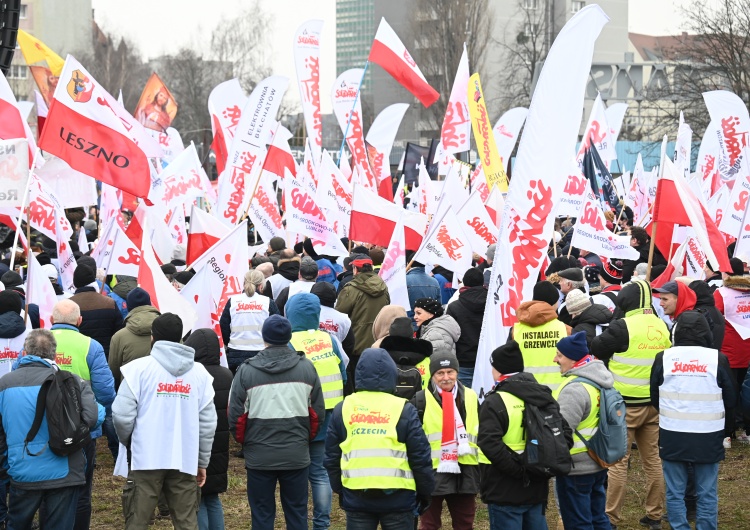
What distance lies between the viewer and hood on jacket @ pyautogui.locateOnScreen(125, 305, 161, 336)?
8.49 m

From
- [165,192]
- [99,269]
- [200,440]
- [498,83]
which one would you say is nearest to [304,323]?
[200,440]

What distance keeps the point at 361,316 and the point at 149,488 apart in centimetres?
394

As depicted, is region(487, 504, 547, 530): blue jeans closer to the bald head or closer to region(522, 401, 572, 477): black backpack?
region(522, 401, 572, 477): black backpack

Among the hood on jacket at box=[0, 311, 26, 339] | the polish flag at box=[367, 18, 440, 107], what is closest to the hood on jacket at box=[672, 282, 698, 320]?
the hood on jacket at box=[0, 311, 26, 339]

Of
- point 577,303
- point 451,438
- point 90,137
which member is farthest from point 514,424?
point 90,137

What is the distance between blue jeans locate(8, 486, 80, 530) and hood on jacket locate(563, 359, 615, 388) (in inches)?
126

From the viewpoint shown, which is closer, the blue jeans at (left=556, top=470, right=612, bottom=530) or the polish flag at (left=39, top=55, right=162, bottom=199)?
the blue jeans at (left=556, top=470, right=612, bottom=530)

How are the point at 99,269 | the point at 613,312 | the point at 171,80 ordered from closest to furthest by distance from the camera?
the point at 613,312
the point at 99,269
the point at 171,80

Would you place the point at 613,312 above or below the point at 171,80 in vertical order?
below

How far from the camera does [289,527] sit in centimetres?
712

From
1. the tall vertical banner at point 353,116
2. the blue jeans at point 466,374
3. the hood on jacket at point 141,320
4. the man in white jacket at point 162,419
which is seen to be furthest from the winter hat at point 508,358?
the tall vertical banner at point 353,116

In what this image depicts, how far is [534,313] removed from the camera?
24.3 feet

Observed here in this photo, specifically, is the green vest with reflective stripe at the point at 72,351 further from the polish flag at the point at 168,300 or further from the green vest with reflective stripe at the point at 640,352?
the green vest with reflective stripe at the point at 640,352

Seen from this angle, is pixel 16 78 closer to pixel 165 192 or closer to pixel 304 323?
pixel 165 192
